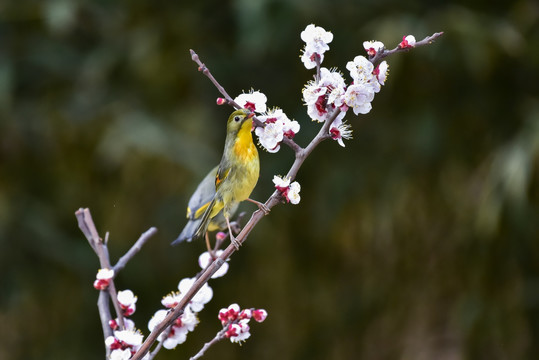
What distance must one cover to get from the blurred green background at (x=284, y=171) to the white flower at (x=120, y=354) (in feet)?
5.28

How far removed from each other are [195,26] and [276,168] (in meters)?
0.72

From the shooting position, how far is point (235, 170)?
0.66m

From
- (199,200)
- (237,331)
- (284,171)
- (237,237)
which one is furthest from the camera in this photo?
(284,171)

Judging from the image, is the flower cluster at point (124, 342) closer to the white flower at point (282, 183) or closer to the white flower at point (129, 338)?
the white flower at point (129, 338)

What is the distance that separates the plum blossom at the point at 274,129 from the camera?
2.01 ft

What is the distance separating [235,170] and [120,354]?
217 millimetres

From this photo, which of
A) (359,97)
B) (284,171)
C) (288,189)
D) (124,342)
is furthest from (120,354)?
(284,171)

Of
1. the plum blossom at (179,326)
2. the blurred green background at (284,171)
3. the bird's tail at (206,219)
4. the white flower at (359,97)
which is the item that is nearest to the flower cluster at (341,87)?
the white flower at (359,97)

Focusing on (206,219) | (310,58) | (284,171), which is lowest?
(206,219)

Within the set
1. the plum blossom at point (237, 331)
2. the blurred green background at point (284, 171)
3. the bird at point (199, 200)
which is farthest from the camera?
the blurred green background at point (284, 171)

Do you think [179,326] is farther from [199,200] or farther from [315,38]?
[315,38]

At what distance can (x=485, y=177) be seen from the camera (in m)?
2.38

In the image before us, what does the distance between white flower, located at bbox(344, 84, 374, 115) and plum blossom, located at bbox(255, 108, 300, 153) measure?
0.06 m

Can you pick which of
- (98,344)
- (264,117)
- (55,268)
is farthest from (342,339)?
(264,117)
